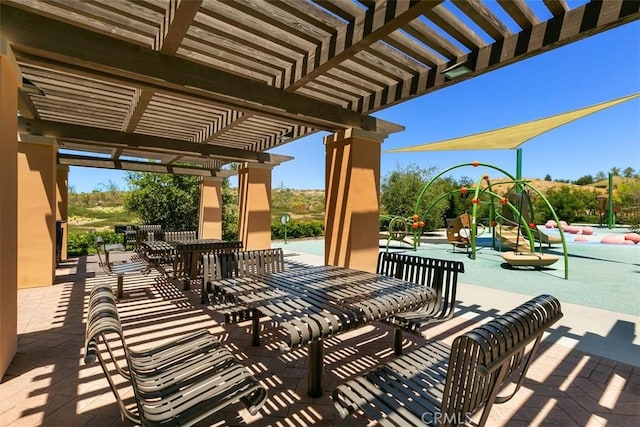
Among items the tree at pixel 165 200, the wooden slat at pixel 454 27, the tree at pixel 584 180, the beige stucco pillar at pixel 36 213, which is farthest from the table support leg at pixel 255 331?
the tree at pixel 584 180

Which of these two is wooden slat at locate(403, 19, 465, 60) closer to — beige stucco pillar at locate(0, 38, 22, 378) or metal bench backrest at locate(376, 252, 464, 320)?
metal bench backrest at locate(376, 252, 464, 320)

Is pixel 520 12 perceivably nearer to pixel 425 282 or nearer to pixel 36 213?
pixel 425 282

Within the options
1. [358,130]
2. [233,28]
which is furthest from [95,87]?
[358,130]

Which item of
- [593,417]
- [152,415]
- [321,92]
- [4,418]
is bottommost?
[4,418]

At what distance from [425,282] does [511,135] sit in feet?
25.7

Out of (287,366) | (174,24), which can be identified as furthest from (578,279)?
(174,24)

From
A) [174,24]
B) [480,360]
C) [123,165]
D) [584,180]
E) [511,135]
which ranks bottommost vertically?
[480,360]

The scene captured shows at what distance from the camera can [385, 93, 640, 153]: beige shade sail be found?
6.98 meters

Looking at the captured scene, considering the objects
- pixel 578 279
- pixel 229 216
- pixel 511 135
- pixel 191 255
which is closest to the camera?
pixel 191 255

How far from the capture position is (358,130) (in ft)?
14.7

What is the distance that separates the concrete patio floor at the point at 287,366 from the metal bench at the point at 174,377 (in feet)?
1.39

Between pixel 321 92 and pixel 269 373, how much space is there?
3472 mm

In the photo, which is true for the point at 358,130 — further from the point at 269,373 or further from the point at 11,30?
the point at 11,30

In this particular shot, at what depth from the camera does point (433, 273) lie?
10.6ft
